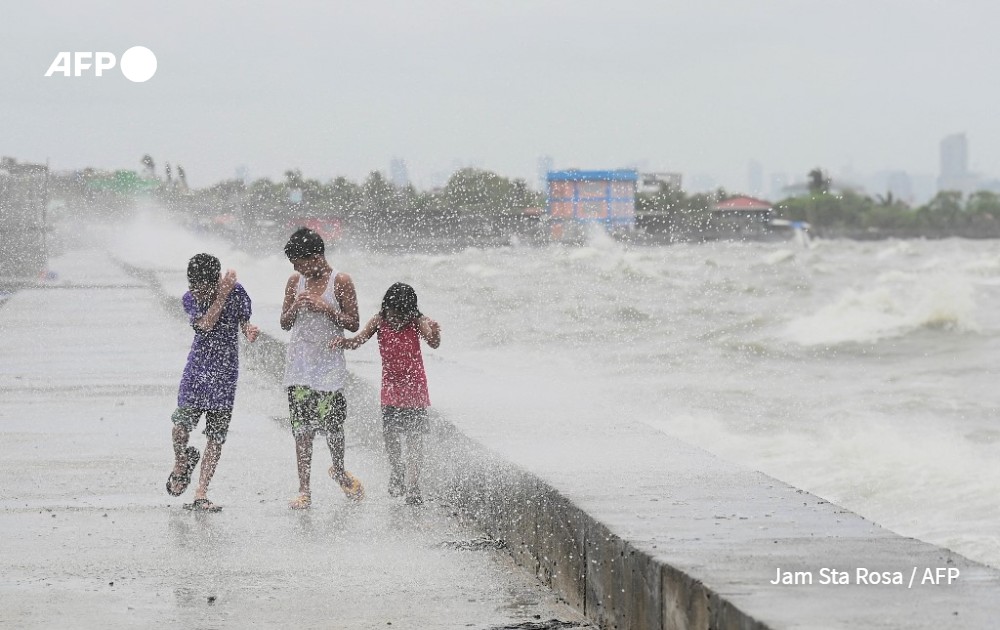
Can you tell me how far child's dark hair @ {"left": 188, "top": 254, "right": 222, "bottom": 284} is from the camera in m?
6.89

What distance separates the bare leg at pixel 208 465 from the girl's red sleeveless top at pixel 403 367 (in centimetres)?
80

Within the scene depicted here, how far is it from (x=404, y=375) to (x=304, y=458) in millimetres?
577

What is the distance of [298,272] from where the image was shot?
7000mm

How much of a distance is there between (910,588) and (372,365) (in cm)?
630

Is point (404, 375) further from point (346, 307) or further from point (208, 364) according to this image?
point (208, 364)

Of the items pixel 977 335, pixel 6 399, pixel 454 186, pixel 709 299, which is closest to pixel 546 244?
pixel 454 186

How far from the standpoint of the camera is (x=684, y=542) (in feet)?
14.7

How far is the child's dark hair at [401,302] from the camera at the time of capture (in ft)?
22.4

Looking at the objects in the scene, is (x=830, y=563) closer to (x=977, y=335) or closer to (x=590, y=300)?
(x=977, y=335)

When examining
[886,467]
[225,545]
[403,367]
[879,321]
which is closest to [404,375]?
[403,367]

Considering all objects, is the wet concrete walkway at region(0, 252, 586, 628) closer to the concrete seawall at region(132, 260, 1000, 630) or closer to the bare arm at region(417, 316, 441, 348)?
the concrete seawall at region(132, 260, 1000, 630)

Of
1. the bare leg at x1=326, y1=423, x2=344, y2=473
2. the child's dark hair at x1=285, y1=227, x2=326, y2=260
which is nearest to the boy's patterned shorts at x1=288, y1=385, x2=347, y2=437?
the bare leg at x1=326, y1=423, x2=344, y2=473

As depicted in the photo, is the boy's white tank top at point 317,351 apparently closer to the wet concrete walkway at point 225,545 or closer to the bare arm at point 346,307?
the bare arm at point 346,307

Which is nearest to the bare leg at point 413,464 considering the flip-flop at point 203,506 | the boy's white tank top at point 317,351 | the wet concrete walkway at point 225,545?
the wet concrete walkway at point 225,545
